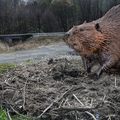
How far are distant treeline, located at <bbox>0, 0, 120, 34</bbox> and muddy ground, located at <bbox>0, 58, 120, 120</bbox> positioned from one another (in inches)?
319

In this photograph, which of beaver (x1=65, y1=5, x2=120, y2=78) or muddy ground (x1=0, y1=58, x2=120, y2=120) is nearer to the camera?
muddy ground (x1=0, y1=58, x2=120, y2=120)

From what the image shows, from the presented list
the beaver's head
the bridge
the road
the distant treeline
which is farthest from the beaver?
the bridge

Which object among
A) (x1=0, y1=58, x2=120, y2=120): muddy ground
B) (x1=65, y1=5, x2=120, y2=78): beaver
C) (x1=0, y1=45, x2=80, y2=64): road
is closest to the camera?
(x1=0, y1=58, x2=120, y2=120): muddy ground

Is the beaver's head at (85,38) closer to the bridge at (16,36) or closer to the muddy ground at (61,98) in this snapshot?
the muddy ground at (61,98)

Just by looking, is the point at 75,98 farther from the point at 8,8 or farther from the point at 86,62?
the point at 8,8

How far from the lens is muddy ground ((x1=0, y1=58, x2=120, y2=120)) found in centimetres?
169

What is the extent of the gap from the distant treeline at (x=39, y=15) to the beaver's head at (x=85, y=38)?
8.16 m

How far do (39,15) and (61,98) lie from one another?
11.7 meters

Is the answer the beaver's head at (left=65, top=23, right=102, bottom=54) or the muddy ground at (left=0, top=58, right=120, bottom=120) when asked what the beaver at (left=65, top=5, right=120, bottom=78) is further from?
the muddy ground at (left=0, top=58, right=120, bottom=120)

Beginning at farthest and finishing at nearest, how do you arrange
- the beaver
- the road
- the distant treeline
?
the distant treeline < the road < the beaver

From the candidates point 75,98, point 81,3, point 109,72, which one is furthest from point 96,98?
point 81,3

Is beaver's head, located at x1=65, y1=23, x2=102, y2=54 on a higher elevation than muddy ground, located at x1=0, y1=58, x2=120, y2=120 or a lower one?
higher

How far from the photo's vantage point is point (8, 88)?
2.48 meters

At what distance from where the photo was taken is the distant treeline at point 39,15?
1085 centimetres
